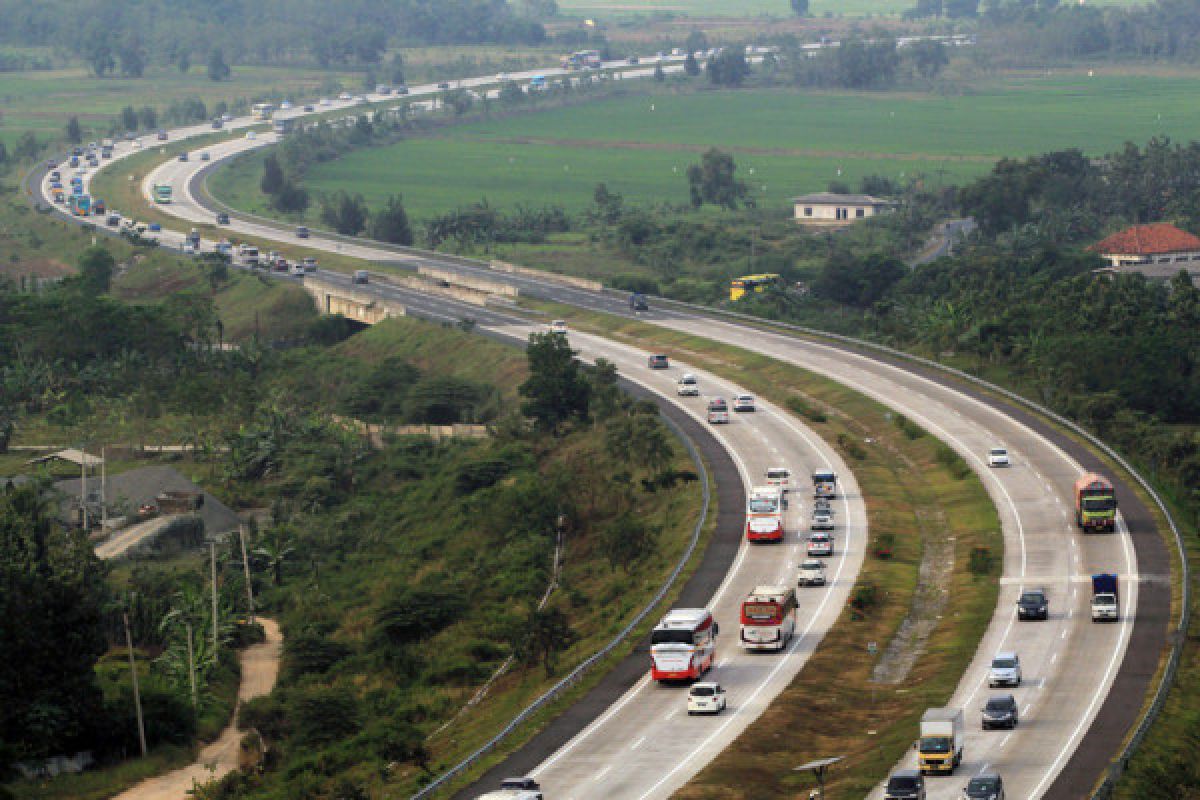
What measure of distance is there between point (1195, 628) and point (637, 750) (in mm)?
26639

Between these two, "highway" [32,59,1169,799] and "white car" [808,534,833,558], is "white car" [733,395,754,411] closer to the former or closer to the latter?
"highway" [32,59,1169,799]

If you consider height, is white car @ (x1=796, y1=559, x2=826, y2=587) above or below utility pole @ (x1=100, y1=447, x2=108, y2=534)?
above

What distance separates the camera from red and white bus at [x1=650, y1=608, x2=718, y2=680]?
80.4 meters

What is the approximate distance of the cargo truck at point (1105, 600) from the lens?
8700 cm

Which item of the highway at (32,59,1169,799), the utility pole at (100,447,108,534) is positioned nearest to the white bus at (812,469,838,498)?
the highway at (32,59,1169,799)

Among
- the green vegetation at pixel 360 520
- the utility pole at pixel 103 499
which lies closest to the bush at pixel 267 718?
the green vegetation at pixel 360 520

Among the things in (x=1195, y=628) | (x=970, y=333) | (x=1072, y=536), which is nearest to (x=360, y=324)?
(x=970, y=333)

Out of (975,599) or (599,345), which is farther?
(599,345)

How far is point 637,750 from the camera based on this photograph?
7275 centimetres

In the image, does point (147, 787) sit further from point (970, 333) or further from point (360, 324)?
point (360, 324)

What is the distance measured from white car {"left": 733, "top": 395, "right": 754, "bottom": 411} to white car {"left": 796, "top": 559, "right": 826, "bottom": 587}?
48.2m

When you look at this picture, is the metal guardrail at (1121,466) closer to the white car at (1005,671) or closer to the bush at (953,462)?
the white car at (1005,671)

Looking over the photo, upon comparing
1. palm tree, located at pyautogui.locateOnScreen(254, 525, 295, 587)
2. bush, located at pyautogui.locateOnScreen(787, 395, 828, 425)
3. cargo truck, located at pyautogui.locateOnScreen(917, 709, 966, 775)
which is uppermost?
cargo truck, located at pyautogui.locateOnScreen(917, 709, 966, 775)

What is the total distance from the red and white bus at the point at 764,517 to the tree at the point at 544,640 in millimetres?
15841
